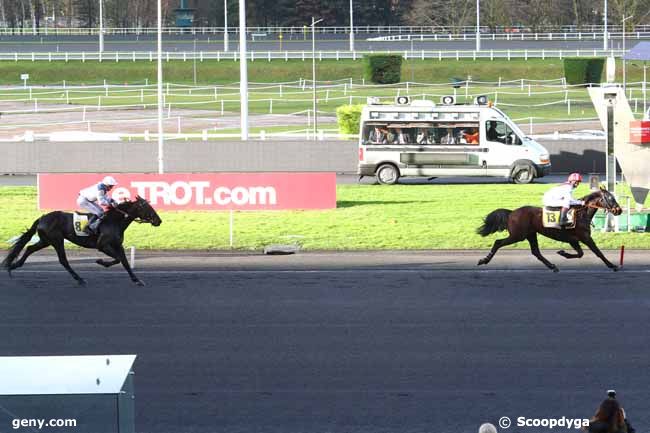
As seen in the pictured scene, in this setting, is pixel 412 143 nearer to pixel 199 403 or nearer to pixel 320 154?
pixel 320 154

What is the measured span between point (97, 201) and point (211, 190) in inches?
318

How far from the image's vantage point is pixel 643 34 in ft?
260

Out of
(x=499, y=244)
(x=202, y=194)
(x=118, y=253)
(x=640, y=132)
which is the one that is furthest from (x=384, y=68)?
(x=118, y=253)

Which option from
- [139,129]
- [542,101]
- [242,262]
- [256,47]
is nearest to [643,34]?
[542,101]

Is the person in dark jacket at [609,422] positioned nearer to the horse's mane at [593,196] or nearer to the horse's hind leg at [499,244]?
the horse's hind leg at [499,244]

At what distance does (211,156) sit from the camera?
1452 inches

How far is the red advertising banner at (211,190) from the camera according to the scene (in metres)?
26.1

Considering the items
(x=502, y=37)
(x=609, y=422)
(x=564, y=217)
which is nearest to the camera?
(x=609, y=422)

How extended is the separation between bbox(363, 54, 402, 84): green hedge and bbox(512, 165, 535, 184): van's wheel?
36.3m

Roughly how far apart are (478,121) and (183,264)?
46.7 feet

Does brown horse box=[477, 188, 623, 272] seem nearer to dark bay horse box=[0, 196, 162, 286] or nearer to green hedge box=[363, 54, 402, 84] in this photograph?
dark bay horse box=[0, 196, 162, 286]

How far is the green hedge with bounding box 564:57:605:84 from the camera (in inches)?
2596

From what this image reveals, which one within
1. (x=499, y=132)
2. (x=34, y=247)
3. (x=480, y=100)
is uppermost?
(x=480, y=100)

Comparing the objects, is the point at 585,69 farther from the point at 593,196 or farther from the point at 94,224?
the point at 94,224
